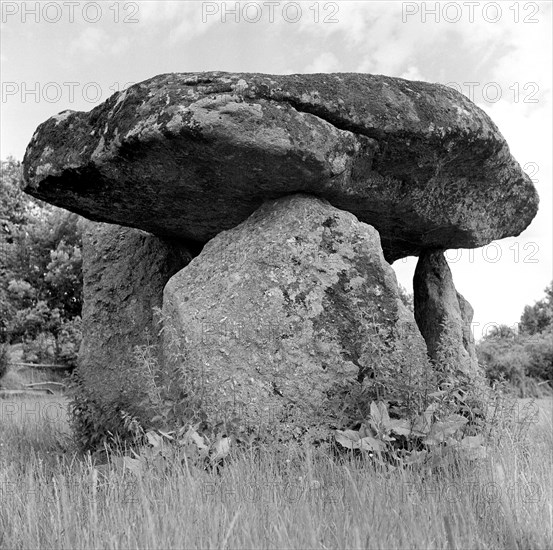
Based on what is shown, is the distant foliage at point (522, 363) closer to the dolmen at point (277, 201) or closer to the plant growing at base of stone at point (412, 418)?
the dolmen at point (277, 201)

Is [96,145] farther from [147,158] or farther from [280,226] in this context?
[280,226]

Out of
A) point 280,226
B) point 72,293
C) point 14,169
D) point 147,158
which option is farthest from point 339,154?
point 14,169

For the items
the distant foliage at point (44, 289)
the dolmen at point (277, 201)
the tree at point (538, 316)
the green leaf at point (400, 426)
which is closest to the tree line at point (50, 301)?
the distant foliage at point (44, 289)

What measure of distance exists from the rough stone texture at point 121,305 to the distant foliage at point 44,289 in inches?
338

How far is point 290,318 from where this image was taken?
4988 mm

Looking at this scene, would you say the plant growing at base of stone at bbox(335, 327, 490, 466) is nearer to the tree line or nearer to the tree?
the tree line

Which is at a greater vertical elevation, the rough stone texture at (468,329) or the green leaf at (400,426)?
the rough stone texture at (468,329)

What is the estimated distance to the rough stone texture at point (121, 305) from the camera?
6.67 m

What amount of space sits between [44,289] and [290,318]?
12701mm

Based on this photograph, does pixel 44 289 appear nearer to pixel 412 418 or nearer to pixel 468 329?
pixel 468 329

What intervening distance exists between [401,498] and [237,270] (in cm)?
251

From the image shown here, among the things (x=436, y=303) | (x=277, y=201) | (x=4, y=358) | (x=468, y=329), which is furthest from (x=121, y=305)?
(x=4, y=358)

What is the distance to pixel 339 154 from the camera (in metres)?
5.26

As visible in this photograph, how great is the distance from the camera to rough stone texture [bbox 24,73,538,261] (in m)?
4.95
